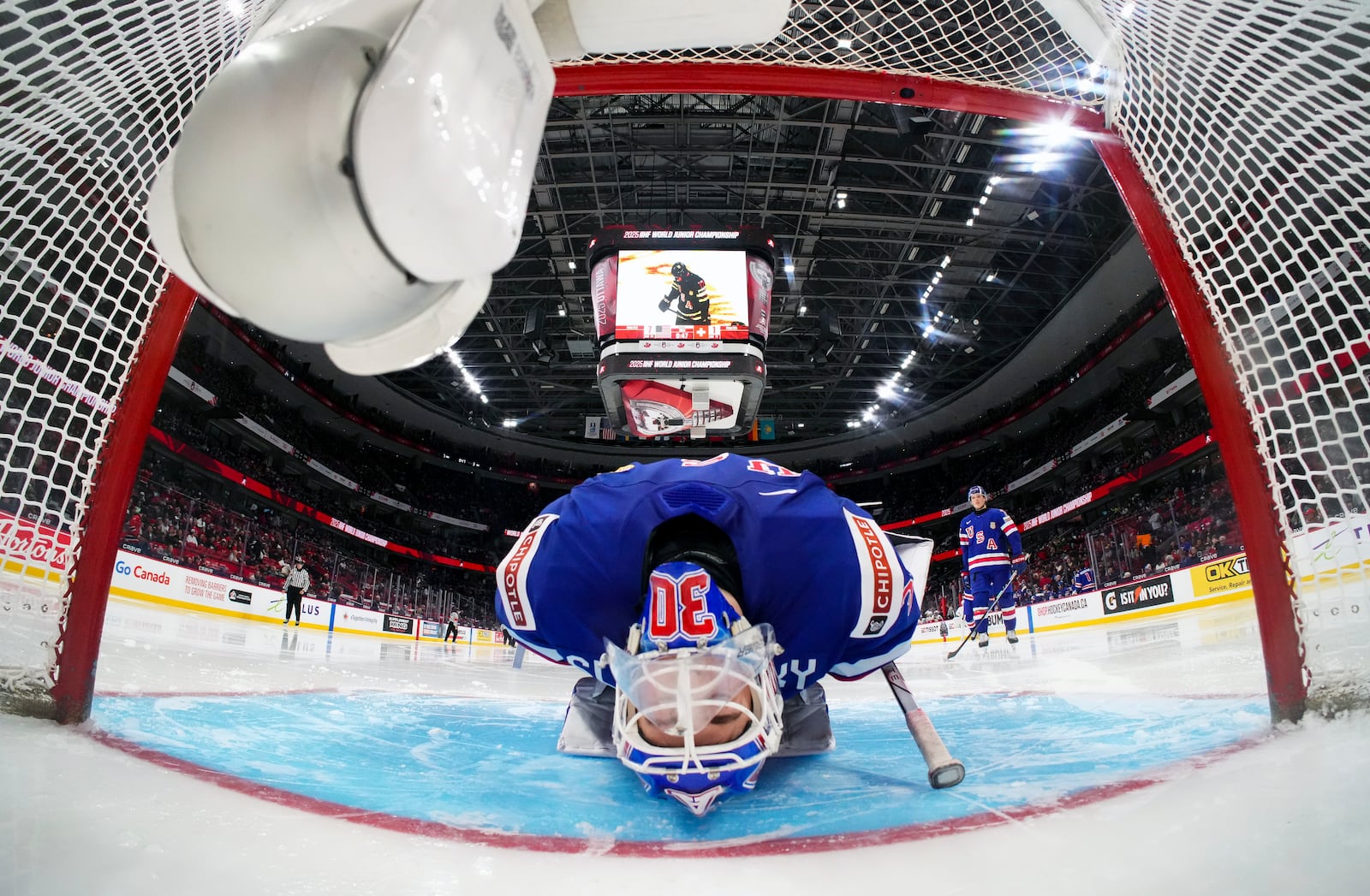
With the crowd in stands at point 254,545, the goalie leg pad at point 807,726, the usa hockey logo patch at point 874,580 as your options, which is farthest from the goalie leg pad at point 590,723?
the crowd in stands at point 254,545

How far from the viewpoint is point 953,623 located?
49.5 feet

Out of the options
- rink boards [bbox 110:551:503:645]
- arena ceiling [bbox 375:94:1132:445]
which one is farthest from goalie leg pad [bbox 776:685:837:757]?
arena ceiling [bbox 375:94:1132:445]

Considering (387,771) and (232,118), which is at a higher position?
(232,118)

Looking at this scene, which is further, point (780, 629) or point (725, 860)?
point (780, 629)

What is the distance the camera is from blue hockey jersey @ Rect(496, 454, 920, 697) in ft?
5.25

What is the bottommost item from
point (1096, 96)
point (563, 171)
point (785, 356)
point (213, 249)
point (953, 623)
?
point (953, 623)

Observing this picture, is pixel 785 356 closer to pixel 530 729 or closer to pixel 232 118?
pixel 530 729

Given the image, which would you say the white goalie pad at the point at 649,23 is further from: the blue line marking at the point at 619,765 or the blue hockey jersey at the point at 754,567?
the blue line marking at the point at 619,765

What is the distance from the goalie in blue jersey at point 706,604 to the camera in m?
1.23

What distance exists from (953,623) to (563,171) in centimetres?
1324

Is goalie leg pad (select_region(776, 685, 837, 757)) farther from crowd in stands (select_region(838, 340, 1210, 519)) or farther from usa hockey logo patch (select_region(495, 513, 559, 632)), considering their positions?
crowd in stands (select_region(838, 340, 1210, 519))

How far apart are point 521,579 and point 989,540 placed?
775 cm

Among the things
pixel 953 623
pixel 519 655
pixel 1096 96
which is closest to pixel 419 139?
pixel 1096 96

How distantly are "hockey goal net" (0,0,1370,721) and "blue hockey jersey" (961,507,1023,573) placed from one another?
21.4 ft
